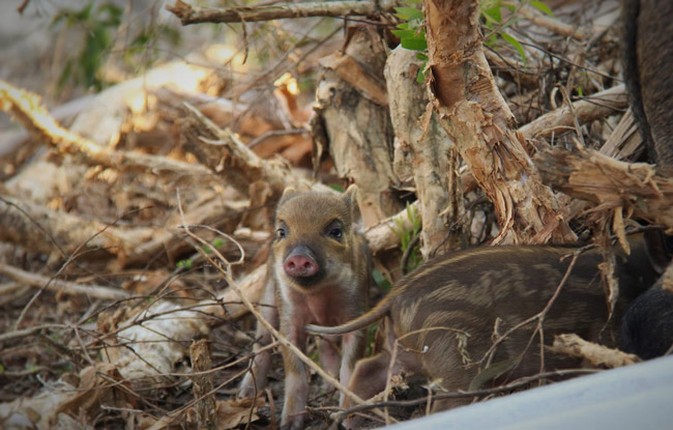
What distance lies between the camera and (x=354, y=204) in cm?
488

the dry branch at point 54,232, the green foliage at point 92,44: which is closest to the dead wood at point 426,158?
the dry branch at point 54,232

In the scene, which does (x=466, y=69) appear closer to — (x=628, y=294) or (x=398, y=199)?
(x=628, y=294)

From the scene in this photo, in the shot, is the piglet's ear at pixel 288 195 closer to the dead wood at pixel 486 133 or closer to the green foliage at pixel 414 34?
the green foliage at pixel 414 34

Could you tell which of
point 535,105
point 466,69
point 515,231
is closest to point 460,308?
point 515,231

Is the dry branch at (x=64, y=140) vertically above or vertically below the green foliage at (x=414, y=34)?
below

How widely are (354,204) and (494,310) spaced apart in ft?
5.14

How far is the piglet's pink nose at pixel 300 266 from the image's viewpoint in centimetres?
426

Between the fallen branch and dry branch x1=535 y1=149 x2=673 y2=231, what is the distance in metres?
0.42

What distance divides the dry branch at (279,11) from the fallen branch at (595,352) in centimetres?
222

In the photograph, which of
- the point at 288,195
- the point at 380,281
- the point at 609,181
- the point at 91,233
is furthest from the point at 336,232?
the point at 91,233

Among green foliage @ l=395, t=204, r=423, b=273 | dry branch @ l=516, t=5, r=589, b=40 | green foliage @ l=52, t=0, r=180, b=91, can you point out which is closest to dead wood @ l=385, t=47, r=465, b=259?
green foliage @ l=395, t=204, r=423, b=273

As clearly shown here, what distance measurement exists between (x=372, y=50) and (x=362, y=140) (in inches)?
19.5

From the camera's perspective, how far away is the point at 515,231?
380 cm

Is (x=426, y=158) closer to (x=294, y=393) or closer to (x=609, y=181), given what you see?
(x=294, y=393)
